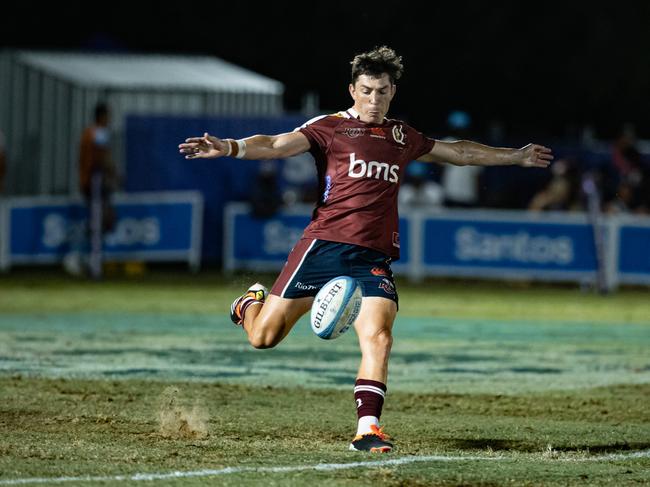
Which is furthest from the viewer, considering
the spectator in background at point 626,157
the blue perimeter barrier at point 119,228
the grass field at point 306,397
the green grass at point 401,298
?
the spectator in background at point 626,157

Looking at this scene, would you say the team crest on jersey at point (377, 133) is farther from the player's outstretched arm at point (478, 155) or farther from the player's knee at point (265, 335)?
the player's knee at point (265, 335)

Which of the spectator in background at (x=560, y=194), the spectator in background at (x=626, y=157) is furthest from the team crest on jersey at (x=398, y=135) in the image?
the spectator in background at (x=626, y=157)

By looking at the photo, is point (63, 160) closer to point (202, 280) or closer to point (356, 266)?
point (202, 280)

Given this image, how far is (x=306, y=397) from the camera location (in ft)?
37.6

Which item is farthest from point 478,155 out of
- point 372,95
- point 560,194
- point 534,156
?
point 560,194

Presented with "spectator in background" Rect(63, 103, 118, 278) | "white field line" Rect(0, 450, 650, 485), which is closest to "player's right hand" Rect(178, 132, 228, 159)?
"white field line" Rect(0, 450, 650, 485)

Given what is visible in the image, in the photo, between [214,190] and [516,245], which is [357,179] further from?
[214,190]

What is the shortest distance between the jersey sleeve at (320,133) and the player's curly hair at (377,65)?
1.01 ft

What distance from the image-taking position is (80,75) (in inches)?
1014

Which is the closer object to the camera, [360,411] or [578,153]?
[360,411]

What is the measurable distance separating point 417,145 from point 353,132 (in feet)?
1.56

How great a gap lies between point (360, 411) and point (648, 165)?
19.9 meters

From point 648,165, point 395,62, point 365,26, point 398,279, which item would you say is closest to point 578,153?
point 648,165

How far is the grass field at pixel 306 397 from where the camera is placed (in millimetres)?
8133
